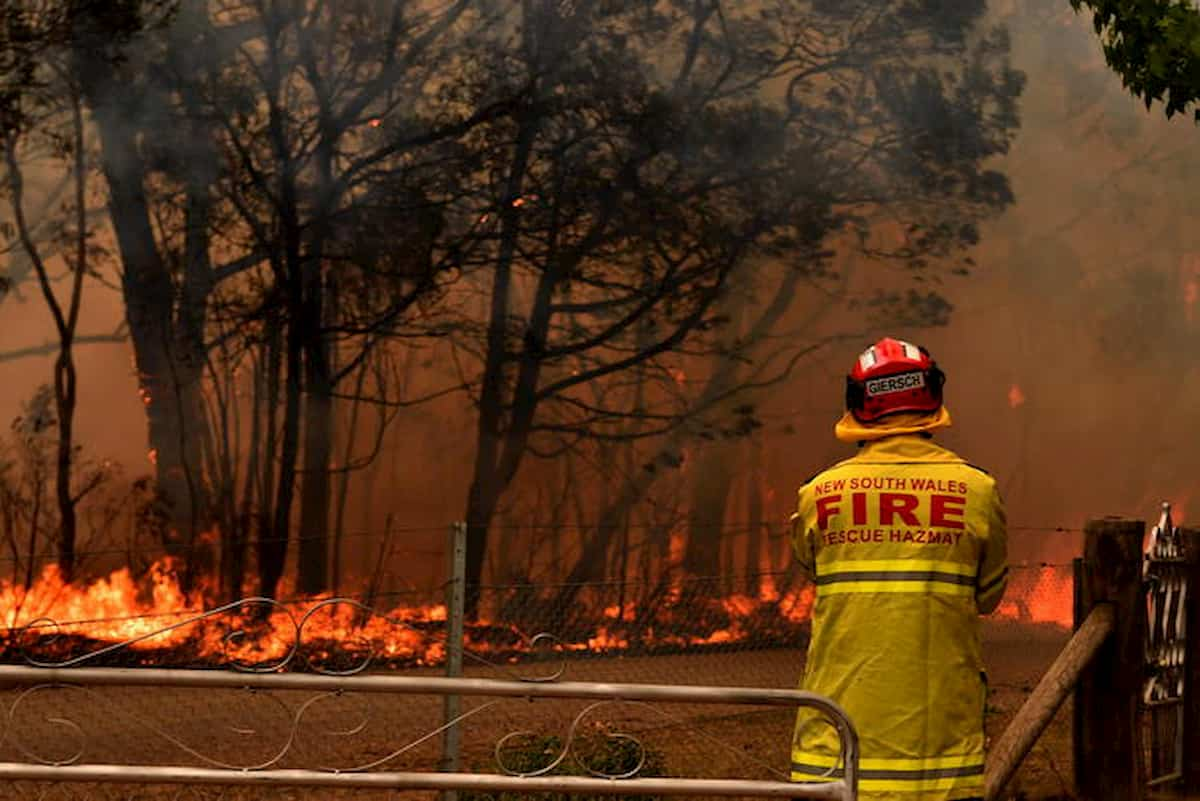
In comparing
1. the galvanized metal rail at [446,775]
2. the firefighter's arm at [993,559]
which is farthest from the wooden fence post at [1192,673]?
the galvanized metal rail at [446,775]

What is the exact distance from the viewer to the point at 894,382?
4.18 m

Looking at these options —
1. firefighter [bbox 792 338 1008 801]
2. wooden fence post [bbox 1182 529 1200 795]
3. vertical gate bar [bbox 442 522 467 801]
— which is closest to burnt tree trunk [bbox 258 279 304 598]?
vertical gate bar [bbox 442 522 467 801]

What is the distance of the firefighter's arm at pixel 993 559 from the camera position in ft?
13.6

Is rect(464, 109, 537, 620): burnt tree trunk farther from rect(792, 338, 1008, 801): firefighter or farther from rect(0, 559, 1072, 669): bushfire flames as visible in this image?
rect(792, 338, 1008, 801): firefighter

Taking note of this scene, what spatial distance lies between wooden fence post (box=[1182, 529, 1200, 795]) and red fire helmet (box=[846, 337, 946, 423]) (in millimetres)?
3690

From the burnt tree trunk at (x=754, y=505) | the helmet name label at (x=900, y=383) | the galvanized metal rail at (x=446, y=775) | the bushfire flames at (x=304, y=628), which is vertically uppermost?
the burnt tree trunk at (x=754, y=505)

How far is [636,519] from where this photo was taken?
14719 mm

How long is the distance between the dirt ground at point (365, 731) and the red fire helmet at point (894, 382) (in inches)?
174

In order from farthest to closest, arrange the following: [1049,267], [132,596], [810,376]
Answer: [1049,267], [810,376], [132,596]

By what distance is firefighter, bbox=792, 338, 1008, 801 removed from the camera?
4.10 metres

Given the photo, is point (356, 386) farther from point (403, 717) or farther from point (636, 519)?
point (403, 717)

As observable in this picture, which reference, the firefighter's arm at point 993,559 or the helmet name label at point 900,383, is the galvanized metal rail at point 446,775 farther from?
the helmet name label at point 900,383

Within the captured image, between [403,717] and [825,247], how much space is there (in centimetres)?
673

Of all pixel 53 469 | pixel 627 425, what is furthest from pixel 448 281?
pixel 53 469
